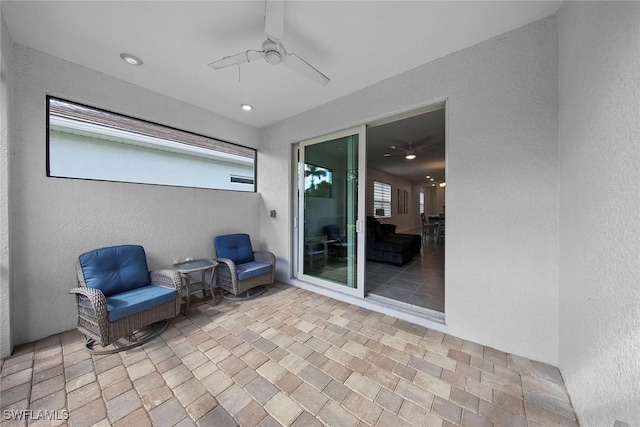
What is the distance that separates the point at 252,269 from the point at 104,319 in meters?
1.51

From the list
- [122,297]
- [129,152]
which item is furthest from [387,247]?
[129,152]

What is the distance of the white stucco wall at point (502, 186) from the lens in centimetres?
175

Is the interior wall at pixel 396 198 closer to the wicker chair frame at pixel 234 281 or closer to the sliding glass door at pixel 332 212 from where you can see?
the sliding glass door at pixel 332 212

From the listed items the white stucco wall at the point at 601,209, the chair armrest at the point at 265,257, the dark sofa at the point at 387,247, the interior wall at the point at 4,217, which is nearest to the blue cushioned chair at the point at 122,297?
the interior wall at the point at 4,217

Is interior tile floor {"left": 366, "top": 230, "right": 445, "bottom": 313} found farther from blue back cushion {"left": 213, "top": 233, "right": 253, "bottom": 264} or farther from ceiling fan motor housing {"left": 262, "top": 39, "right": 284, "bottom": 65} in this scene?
ceiling fan motor housing {"left": 262, "top": 39, "right": 284, "bottom": 65}

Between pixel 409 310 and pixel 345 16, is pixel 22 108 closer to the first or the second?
pixel 345 16

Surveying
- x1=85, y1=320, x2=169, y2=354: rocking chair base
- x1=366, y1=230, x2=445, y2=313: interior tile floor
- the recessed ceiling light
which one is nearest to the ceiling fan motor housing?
the recessed ceiling light

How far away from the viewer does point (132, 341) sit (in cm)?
207

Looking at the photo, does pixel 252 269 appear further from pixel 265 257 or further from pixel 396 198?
pixel 396 198

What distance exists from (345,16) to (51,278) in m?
3.79

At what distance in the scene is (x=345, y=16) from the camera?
1.76m

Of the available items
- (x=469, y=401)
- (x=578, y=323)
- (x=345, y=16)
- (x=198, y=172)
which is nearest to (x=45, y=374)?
(x=198, y=172)

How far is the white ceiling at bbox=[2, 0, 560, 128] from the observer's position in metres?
1.68

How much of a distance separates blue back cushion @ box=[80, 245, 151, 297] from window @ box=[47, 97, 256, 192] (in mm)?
904
